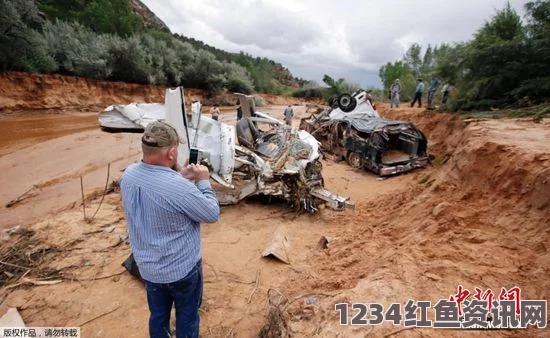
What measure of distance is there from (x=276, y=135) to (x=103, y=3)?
3424cm

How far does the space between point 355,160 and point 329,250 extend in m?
5.72

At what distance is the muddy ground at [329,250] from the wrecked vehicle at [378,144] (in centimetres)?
173

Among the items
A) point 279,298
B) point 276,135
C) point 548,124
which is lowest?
point 279,298

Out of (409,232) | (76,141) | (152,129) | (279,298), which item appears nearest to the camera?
(152,129)

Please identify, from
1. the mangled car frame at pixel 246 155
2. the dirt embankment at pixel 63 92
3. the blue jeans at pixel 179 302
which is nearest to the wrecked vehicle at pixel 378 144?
the mangled car frame at pixel 246 155

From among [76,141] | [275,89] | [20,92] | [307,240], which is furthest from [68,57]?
[275,89]

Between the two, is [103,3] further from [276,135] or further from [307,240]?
[307,240]

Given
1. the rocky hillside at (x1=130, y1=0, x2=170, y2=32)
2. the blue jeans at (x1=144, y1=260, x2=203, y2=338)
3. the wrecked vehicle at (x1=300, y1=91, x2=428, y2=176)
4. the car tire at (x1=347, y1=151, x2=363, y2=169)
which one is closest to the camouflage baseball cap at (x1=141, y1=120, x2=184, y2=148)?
the blue jeans at (x1=144, y1=260, x2=203, y2=338)

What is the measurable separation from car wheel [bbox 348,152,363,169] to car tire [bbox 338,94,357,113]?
9.96 feet

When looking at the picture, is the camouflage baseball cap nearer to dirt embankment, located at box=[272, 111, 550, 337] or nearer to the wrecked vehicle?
dirt embankment, located at box=[272, 111, 550, 337]

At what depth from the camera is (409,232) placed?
174 inches

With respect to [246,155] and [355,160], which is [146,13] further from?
[246,155]

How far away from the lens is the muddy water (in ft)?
37.1

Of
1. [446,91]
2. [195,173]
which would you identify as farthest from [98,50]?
[195,173]
